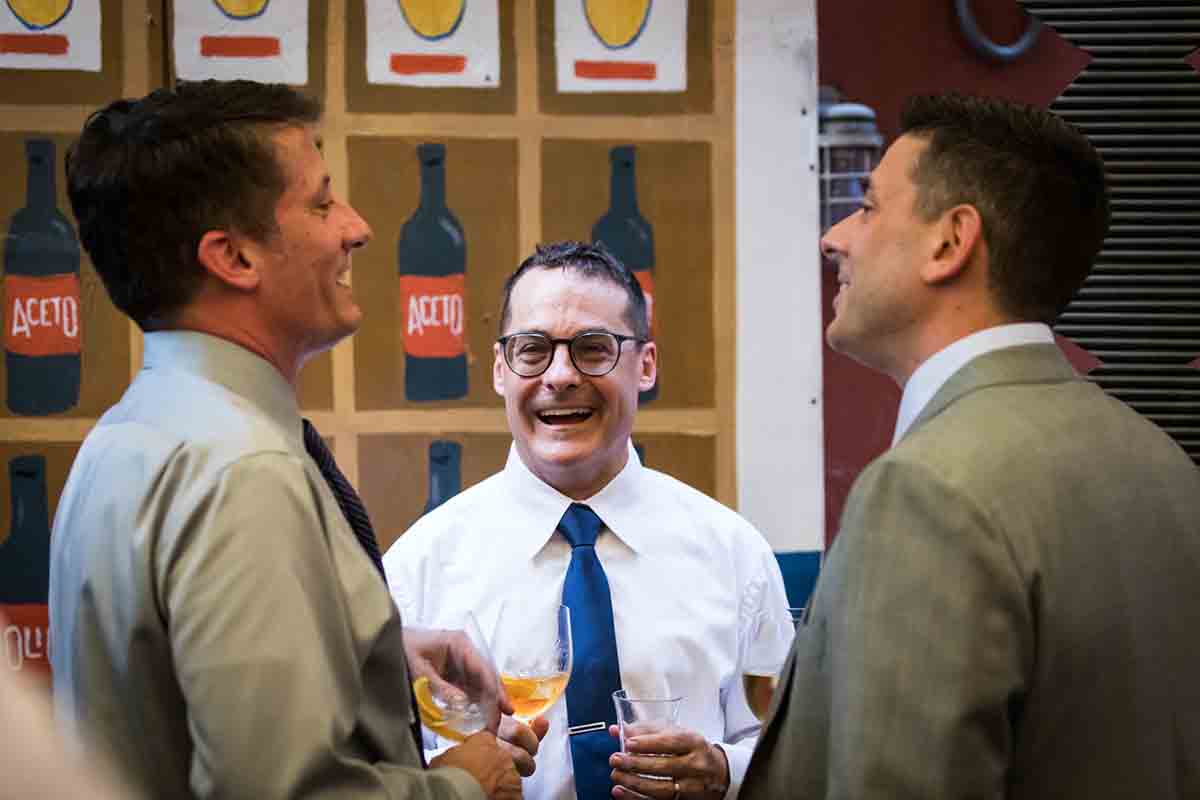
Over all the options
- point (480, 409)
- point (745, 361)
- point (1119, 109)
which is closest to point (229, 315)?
point (480, 409)

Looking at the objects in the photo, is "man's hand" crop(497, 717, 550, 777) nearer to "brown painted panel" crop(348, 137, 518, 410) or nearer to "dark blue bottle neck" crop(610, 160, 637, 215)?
"brown painted panel" crop(348, 137, 518, 410)

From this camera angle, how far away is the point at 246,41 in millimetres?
3133

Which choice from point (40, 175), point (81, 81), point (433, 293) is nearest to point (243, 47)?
point (81, 81)

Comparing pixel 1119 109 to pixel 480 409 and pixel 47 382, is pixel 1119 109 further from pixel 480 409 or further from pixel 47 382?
pixel 47 382

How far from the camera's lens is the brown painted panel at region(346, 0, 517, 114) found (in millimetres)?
3141

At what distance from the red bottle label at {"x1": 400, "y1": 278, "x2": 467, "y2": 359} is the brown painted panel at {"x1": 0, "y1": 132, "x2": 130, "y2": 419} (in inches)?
26.1

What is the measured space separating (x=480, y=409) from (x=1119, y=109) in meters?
1.73

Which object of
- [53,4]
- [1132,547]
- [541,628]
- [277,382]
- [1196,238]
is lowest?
[541,628]

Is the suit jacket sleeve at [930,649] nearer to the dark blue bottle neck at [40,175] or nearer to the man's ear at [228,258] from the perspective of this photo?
the man's ear at [228,258]

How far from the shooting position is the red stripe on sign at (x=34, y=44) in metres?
3.10

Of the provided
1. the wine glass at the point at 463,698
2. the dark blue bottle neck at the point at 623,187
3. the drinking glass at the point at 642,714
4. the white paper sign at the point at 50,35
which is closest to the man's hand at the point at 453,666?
the wine glass at the point at 463,698

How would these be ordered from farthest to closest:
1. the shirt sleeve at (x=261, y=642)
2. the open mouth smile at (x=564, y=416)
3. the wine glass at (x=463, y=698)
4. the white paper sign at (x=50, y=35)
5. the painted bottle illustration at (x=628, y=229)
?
the painted bottle illustration at (x=628, y=229) < the white paper sign at (x=50, y=35) < the open mouth smile at (x=564, y=416) < the wine glass at (x=463, y=698) < the shirt sleeve at (x=261, y=642)

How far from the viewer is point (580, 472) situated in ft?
7.42

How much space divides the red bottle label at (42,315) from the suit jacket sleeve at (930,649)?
2.36 meters
